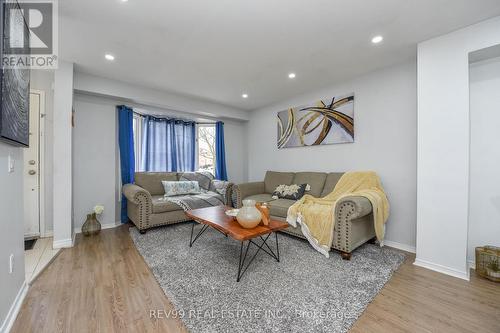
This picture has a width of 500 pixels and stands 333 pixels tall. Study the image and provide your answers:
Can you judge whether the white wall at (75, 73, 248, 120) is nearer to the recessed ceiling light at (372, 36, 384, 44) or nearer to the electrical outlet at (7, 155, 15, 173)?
the electrical outlet at (7, 155, 15, 173)

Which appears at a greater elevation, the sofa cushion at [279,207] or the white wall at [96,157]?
the white wall at [96,157]

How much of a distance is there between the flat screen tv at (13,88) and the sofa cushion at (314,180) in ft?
10.9

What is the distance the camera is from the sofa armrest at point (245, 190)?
12.7ft

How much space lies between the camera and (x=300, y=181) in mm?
3676

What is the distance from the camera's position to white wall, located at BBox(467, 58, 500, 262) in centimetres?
211

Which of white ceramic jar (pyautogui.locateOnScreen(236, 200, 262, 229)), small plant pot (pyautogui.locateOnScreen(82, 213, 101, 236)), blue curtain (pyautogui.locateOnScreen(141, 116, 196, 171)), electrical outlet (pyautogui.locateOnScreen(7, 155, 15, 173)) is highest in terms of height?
blue curtain (pyautogui.locateOnScreen(141, 116, 196, 171))

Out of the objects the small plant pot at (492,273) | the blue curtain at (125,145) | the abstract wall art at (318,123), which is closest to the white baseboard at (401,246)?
the small plant pot at (492,273)

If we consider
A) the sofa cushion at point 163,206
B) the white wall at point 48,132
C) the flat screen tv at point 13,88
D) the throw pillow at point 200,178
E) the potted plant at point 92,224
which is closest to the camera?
the flat screen tv at point 13,88

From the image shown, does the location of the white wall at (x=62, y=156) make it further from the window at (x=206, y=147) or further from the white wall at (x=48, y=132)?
the window at (x=206, y=147)

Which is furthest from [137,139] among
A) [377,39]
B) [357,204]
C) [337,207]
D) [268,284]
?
[377,39]

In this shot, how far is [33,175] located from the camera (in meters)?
2.92

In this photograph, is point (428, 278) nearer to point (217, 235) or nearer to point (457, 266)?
point (457, 266)

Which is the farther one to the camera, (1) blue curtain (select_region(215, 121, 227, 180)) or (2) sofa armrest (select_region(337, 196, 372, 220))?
(1) blue curtain (select_region(215, 121, 227, 180))

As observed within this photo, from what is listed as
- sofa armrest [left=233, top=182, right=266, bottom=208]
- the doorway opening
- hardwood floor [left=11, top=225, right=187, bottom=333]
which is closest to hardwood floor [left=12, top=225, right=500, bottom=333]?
hardwood floor [left=11, top=225, right=187, bottom=333]
